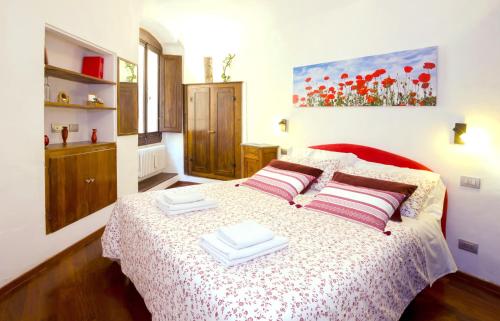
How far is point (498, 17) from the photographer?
2.29 m

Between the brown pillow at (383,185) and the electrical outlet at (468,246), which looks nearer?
the brown pillow at (383,185)

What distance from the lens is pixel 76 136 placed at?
3447mm

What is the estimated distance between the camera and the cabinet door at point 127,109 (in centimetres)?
370

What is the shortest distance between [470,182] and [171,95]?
4.69 metres

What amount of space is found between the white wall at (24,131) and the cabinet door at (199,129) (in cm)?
256

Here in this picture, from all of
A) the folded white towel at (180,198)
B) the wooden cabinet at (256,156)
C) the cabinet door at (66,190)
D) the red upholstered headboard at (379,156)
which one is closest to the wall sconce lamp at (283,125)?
the wooden cabinet at (256,156)

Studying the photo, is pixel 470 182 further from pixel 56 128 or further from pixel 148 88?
pixel 148 88

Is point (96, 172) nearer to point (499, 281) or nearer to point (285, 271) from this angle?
point (285, 271)

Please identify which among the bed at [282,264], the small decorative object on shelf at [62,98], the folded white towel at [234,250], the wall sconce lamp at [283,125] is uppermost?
the small decorative object on shelf at [62,98]

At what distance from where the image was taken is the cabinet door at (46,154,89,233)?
106 inches

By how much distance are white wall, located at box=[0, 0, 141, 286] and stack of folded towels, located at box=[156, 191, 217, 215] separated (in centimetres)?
109

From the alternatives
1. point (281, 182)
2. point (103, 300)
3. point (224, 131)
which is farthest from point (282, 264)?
point (224, 131)

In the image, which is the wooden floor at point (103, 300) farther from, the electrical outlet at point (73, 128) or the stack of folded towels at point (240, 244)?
the electrical outlet at point (73, 128)

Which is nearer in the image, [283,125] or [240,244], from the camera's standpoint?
[240,244]
